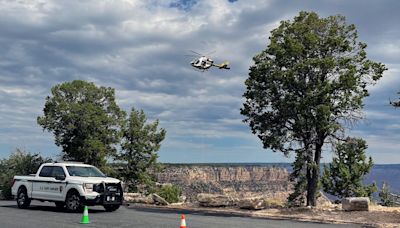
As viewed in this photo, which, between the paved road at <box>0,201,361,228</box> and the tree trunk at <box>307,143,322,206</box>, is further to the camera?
the tree trunk at <box>307,143,322,206</box>

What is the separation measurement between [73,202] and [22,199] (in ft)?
11.4

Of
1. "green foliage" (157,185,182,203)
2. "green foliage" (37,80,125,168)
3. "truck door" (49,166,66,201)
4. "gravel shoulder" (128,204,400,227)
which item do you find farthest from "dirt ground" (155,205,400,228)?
"green foliage" (37,80,125,168)

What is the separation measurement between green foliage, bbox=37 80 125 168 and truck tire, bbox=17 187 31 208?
17.6 m

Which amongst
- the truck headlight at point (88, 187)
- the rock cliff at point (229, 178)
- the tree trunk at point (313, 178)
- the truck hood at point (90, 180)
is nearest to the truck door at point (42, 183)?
the truck hood at point (90, 180)

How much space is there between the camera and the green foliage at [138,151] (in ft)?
140

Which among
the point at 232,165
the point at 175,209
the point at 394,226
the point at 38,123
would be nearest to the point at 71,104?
the point at 38,123

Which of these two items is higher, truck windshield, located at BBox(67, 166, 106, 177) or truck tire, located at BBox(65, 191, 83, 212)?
truck windshield, located at BBox(67, 166, 106, 177)

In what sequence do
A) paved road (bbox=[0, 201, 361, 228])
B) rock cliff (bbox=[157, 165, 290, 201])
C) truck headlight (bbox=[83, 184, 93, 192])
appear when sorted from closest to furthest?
1. paved road (bbox=[0, 201, 361, 228])
2. truck headlight (bbox=[83, 184, 93, 192])
3. rock cliff (bbox=[157, 165, 290, 201])

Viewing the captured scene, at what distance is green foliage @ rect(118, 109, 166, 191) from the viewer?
4275 cm

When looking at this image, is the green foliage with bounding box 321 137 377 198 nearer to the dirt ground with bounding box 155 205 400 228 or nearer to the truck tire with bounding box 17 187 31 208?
the dirt ground with bounding box 155 205 400 228

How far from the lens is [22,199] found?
20.8 meters

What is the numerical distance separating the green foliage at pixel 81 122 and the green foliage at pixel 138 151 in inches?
85.6

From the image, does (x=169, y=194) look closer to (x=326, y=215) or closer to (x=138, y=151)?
(x=138, y=151)

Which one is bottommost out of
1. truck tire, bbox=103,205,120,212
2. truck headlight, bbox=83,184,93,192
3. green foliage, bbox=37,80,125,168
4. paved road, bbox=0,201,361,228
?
paved road, bbox=0,201,361,228
